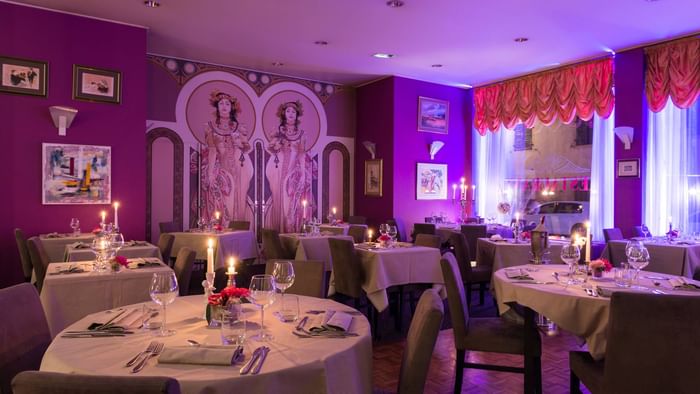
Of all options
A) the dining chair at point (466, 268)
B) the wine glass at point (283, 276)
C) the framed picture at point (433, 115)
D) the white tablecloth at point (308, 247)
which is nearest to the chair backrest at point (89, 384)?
the wine glass at point (283, 276)

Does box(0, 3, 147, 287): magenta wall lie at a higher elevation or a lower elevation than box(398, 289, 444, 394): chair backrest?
higher

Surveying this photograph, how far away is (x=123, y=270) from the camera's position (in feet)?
11.7

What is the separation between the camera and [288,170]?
916 cm

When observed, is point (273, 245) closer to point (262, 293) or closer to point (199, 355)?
point (262, 293)

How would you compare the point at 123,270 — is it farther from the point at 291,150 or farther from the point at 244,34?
the point at 291,150

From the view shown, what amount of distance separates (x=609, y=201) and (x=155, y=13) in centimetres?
724

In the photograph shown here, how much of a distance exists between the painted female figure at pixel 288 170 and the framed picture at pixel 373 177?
115 centimetres

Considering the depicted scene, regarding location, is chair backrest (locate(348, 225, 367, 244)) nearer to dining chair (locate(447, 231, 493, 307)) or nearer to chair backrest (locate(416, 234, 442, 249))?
chair backrest (locate(416, 234, 442, 249))

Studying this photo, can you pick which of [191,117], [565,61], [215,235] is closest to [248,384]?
[215,235]

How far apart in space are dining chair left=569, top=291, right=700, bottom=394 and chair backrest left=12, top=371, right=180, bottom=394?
1.99m

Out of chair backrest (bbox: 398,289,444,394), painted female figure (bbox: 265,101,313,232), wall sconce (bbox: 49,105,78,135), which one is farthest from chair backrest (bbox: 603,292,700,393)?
painted female figure (bbox: 265,101,313,232)

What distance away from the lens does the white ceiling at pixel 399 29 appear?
571 cm

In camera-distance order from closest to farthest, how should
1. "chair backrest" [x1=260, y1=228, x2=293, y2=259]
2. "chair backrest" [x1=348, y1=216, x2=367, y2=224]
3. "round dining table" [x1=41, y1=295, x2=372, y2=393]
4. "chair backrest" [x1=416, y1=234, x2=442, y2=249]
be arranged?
"round dining table" [x1=41, y1=295, x2=372, y2=393]
"chair backrest" [x1=416, y1=234, x2=442, y2=249]
"chair backrest" [x1=260, y1=228, x2=293, y2=259]
"chair backrest" [x1=348, y1=216, x2=367, y2=224]

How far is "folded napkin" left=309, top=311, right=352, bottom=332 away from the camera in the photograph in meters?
2.03
